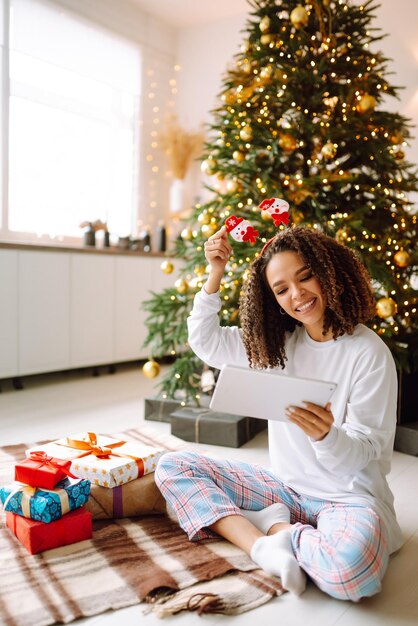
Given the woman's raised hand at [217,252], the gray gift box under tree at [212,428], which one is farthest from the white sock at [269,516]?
the gray gift box under tree at [212,428]

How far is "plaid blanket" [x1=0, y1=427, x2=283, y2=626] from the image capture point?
47.6 inches

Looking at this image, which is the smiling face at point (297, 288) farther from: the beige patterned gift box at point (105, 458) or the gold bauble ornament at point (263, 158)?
the gold bauble ornament at point (263, 158)

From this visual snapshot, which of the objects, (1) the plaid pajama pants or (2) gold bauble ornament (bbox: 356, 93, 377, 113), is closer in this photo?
(1) the plaid pajama pants

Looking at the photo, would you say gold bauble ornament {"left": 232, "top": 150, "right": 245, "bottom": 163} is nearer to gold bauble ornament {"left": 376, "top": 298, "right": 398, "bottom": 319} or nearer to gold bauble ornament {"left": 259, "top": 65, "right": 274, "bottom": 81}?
gold bauble ornament {"left": 259, "top": 65, "right": 274, "bottom": 81}

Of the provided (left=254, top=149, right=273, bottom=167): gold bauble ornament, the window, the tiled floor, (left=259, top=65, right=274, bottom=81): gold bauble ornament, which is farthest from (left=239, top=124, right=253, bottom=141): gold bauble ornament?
the window

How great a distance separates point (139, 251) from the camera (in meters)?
4.19

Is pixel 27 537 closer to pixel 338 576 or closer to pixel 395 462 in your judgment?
pixel 338 576

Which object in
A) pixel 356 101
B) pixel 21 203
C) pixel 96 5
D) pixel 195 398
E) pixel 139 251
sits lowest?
pixel 195 398

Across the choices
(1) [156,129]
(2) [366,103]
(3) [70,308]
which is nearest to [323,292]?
(2) [366,103]

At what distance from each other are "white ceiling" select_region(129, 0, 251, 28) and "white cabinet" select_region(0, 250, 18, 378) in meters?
2.49

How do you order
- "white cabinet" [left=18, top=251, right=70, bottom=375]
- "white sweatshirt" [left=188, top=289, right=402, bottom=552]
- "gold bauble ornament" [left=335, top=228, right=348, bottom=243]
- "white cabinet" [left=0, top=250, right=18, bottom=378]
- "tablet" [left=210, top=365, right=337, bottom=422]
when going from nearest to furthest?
"tablet" [left=210, top=365, right=337, bottom=422], "white sweatshirt" [left=188, top=289, right=402, bottom=552], "gold bauble ornament" [left=335, top=228, right=348, bottom=243], "white cabinet" [left=0, top=250, right=18, bottom=378], "white cabinet" [left=18, top=251, right=70, bottom=375]

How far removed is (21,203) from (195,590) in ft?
10.3

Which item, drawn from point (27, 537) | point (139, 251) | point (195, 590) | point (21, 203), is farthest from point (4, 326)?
point (195, 590)

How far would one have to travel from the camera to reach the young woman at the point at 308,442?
4.08 feet
